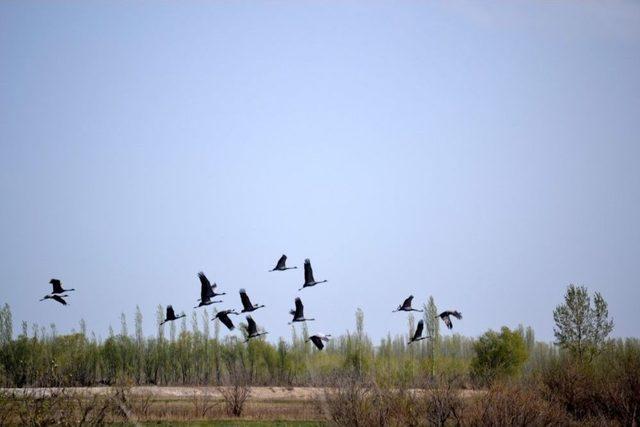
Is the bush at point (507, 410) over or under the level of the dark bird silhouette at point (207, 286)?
under

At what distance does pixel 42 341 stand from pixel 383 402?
162 feet

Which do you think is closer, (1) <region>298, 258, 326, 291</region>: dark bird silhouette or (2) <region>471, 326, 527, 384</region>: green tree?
(1) <region>298, 258, 326, 291</region>: dark bird silhouette

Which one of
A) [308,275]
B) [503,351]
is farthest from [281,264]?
[503,351]

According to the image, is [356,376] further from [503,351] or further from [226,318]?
[503,351]

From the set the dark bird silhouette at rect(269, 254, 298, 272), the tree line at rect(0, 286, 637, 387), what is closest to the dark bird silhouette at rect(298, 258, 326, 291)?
the dark bird silhouette at rect(269, 254, 298, 272)

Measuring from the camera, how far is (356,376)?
32.2m

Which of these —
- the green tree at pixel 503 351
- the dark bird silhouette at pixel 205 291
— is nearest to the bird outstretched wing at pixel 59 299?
the dark bird silhouette at pixel 205 291

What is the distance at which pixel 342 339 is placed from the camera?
82812 millimetres

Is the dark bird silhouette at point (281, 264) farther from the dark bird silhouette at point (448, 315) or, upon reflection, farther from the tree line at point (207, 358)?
the tree line at point (207, 358)

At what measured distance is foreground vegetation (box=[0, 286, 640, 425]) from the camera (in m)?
27.7

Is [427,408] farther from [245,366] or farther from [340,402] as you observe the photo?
[245,366]

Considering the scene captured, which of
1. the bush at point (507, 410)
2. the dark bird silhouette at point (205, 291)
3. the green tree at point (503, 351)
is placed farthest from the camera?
the green tree at point (503, 351)

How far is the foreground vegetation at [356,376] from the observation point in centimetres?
2766

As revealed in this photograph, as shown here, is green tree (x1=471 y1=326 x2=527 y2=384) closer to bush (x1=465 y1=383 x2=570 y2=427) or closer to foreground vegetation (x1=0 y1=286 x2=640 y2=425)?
foreground vegetation (x1=0 y1=286 x2=640 y2=425)
